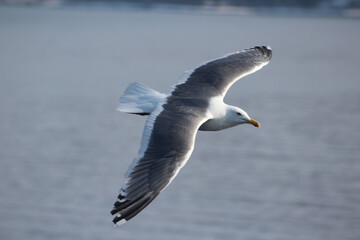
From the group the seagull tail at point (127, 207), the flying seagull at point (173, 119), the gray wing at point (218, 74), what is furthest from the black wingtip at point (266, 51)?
the seagull tail at point (127, 207)

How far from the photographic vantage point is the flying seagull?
894cm

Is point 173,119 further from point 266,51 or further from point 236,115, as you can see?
point 266,51

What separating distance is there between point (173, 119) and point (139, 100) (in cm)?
114

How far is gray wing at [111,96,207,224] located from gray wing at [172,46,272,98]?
27.3 inches

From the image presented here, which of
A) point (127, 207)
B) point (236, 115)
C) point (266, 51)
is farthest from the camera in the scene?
point (266, 51)

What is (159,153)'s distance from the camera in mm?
9391

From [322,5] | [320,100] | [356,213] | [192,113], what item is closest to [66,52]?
[320,100]

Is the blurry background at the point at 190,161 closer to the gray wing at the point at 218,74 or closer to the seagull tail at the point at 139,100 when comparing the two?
the gray wing at the point at 218,74

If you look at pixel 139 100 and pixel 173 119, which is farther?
pixel 139 100

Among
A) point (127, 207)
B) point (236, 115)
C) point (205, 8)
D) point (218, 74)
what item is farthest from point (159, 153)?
point (205, 8)

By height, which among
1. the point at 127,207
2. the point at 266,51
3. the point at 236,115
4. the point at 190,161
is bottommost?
the point at 127,207

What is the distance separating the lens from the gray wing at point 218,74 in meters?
11.1

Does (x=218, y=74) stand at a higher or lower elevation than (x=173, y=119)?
higher

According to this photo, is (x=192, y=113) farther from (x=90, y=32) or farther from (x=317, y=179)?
(x=90, y=32)
